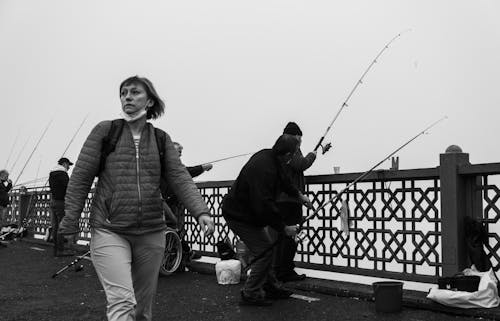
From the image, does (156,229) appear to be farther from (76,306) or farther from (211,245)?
(211,245)

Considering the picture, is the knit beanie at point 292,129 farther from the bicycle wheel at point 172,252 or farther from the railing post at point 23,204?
the railing post at point 23,204

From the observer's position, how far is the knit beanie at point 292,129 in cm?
777

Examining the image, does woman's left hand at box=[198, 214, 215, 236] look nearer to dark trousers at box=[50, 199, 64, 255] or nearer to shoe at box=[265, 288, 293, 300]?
shoe at box=[265, 288, 293, 300]

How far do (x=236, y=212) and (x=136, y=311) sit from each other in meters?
2.83

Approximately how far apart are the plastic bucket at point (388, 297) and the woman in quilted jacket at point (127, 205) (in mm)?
3061

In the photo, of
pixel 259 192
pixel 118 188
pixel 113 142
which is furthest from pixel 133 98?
pixel 259 192

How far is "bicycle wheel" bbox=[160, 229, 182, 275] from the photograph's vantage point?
9.62m

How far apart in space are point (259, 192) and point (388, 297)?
176 centimetres

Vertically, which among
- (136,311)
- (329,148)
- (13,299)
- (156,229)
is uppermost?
(329,148)

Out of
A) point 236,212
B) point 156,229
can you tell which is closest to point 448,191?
point 236,212

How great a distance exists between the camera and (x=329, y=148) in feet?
27.9

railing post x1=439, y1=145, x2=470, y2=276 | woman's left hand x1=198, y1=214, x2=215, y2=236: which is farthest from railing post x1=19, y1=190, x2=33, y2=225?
woman's left hand x1=198, y1=214, x2=215, y2=236

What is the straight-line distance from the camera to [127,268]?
150 inches

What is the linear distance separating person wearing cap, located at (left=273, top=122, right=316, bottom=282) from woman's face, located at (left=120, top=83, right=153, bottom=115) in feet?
10.9
